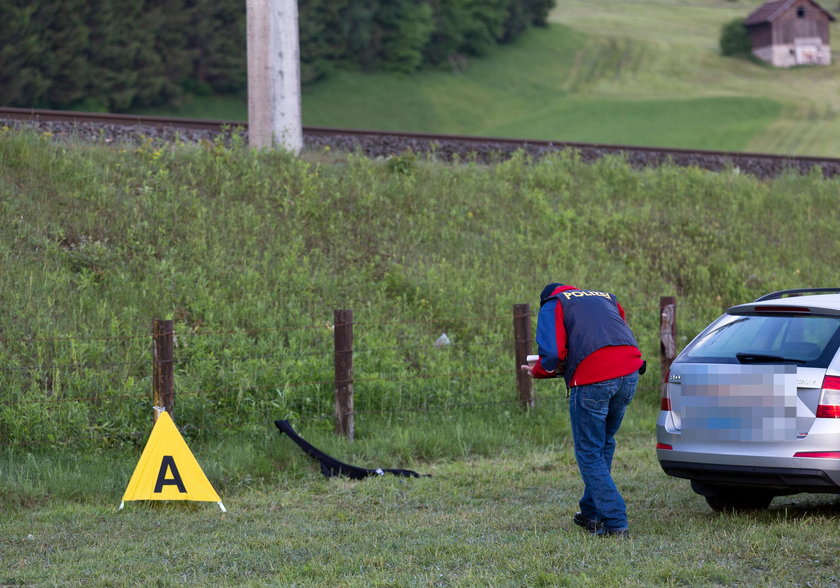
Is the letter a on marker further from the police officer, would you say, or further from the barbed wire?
the police officer

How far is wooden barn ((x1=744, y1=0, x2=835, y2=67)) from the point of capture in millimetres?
72250

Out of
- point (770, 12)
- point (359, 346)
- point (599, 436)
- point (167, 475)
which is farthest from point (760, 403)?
point (770, 12)

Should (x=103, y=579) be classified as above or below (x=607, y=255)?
below

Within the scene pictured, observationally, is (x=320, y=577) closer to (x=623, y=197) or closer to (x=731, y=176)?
(x=623, y=197)

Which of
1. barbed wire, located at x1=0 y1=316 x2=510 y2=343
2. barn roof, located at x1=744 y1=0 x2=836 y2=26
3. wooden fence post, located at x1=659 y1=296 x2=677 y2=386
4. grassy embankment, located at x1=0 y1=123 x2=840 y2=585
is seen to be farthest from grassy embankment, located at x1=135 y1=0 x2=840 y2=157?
barbed wire, located at x1=0 y1=316 x2=510 y2=343

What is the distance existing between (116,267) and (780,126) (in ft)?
138

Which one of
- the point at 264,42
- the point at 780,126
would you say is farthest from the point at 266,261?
the point at 780,126

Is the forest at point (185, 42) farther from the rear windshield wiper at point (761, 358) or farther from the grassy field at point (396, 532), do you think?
the rear windshield wiper at point (761, 358)

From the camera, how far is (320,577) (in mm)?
5719

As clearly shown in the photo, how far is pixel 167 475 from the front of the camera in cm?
779

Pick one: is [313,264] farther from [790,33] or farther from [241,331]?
[790,33]

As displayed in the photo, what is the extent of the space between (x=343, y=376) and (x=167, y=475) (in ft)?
8.43

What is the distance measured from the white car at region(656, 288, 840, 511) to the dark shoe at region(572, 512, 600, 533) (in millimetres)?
662

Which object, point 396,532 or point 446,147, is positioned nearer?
point 396,532
